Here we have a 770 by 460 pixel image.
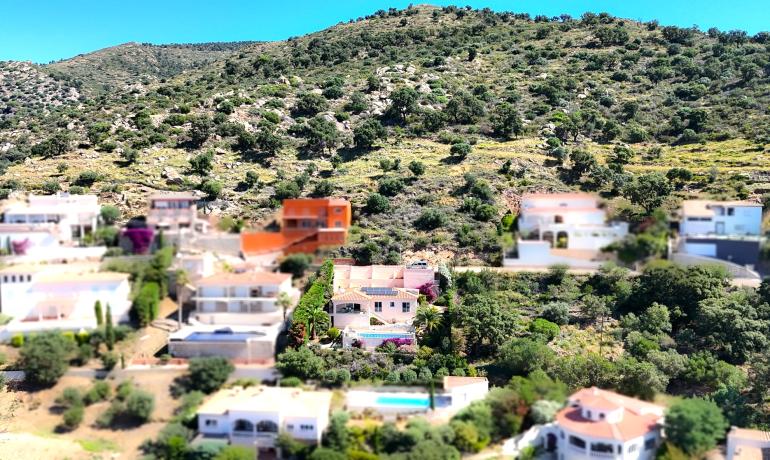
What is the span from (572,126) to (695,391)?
18801 mm

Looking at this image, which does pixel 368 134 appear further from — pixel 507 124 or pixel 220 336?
pixel 220 336

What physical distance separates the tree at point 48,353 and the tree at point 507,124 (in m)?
26.5

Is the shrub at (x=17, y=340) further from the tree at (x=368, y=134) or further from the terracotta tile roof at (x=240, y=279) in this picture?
the tree at (x=368, y=134)

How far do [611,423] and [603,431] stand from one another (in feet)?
0.77

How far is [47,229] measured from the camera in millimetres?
8477

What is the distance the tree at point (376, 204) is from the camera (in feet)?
78.5

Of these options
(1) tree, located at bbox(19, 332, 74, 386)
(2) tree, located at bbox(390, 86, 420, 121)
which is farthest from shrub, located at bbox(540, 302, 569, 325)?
(2) tree, located at bbox(390, 86, 420, 121)

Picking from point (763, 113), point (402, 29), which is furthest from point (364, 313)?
point (402, 29)

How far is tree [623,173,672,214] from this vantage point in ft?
60.4

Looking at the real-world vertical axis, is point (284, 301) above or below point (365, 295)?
above

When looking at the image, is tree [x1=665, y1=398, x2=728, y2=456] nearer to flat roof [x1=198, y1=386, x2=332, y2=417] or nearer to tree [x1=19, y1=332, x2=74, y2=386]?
flat roof [x1=198, y1=386, x2=332, y2=417]

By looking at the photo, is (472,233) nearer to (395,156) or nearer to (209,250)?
(395,156)

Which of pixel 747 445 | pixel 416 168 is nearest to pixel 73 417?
pixel 747 445

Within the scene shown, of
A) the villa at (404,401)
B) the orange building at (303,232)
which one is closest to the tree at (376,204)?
the orange building at (303,232)
